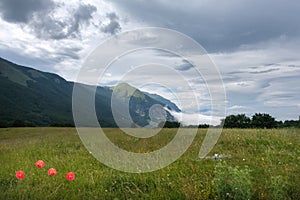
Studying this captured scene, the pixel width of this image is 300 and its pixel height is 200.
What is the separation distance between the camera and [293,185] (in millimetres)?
6551

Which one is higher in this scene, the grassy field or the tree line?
the tree line

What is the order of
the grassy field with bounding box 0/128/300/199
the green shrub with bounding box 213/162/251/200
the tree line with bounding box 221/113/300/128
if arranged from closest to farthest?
1. the green shrub with bounding box 213/162/251/200
2. the grassy field with bounding box 0/128/300/199
3. the tree line with bounding box 221/113/300/128

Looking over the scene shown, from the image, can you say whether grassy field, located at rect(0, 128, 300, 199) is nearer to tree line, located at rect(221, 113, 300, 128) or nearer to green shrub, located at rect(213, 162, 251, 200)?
green shrub, located at rect(213, 162, 251, 200)

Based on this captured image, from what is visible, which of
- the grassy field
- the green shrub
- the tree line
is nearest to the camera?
the green shrub

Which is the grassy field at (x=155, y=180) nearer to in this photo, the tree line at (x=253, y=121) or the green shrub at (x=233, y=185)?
the green shrub at (x=233, y=185)

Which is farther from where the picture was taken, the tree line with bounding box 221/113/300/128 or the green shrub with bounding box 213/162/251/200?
the tree line with bounding box 221/113/300/128

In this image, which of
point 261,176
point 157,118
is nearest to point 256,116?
point 157,118

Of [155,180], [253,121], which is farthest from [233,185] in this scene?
[253,121]

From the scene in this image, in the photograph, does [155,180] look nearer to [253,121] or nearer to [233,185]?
[233,185]

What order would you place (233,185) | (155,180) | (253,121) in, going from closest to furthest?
(233,185)
(155,180)
(253,121)

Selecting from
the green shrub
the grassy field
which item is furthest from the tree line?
the green shrub

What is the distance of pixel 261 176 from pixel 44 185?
18.9 ft

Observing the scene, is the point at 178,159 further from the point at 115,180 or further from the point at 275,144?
the point at 275,144

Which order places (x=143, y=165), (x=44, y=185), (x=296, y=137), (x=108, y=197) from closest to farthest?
(x=108, y=197) < (x=44, y=185) < (x=143, y=165) < (x=296, y=137)
